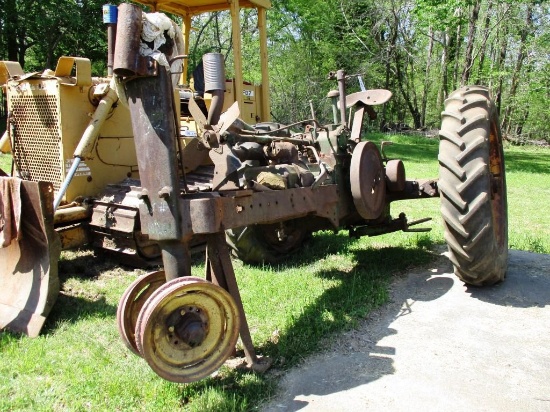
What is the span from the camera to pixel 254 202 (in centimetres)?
287

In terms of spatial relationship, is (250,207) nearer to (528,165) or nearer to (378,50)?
(528,165)

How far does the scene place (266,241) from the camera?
4867 millimetres

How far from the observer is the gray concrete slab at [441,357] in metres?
2.56

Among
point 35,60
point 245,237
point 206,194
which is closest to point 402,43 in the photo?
point 35,60

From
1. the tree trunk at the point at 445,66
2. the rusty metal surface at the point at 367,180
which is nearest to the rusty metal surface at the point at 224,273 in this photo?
the rusty metal surface at the point at 367,180

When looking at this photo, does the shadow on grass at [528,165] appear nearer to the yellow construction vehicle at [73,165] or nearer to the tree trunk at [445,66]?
the tree trunk at [445,66]

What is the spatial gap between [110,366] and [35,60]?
20471 mm

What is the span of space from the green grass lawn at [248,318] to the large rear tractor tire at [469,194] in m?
0.69

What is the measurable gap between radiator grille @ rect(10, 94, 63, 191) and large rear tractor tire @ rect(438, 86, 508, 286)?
3544 mm

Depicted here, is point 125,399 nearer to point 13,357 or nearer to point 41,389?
point 41,389

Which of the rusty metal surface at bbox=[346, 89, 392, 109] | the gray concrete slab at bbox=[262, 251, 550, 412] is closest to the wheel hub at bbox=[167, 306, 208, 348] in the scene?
the gray concrete slab at bbox=[262, 251, 550, 412]

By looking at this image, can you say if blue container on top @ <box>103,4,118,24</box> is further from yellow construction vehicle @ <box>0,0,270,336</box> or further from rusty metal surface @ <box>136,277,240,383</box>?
yellow construction vehicle @ <box>0,0,270,336</box>

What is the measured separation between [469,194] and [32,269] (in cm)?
318

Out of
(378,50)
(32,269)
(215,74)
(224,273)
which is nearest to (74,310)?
(32,269)
